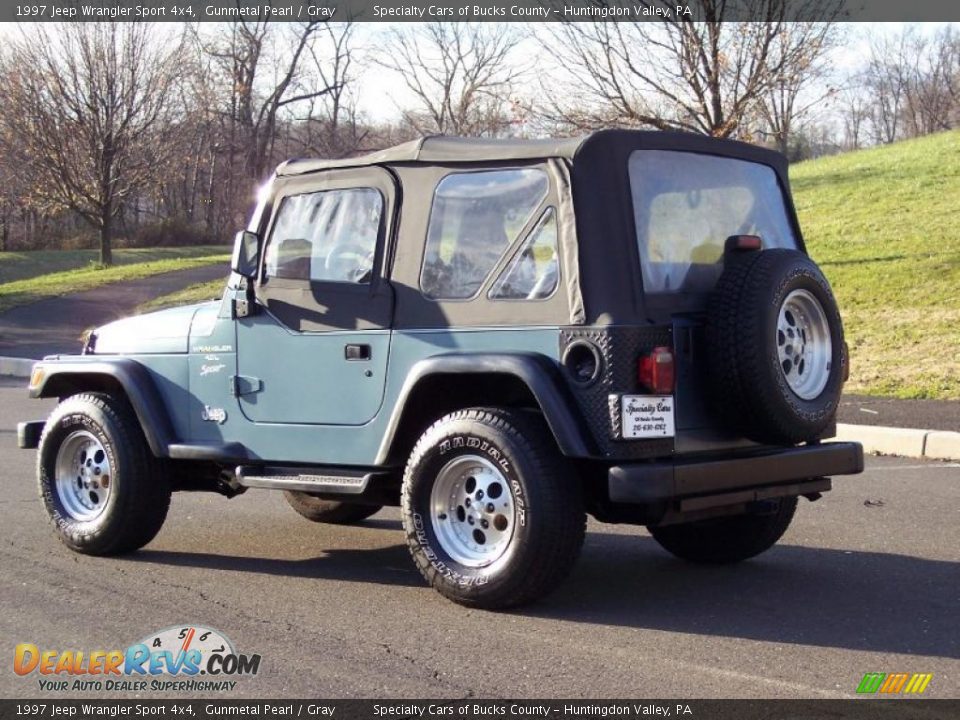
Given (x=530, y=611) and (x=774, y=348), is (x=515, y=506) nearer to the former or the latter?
(x=530, y=611)

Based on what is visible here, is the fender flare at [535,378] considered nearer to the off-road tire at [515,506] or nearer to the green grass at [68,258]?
the off-road tire at [515,506]

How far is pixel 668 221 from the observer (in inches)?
229

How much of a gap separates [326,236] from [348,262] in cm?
24

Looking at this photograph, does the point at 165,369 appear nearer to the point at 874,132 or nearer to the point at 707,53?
the point at 707,53

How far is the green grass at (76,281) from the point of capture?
27766 millimetres

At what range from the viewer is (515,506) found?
539 centimetres

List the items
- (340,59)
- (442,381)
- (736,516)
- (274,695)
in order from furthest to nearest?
(340,59) → (736,516) → (442,381) → (274,695)

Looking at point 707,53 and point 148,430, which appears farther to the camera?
point 707,53

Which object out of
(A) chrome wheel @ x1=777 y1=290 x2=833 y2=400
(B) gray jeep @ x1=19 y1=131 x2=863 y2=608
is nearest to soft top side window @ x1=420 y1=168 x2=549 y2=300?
(B) gray jeep @ x1=19 y1=131 x2=863 y2=608

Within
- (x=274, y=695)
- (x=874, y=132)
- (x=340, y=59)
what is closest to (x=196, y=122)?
(x=340, y=59)

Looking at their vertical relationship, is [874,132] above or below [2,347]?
above

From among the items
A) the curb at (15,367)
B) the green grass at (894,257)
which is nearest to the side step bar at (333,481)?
the green grass at (894,257)

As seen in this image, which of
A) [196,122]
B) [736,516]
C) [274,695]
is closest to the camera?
[274,695]

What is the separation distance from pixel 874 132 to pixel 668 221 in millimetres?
81874
